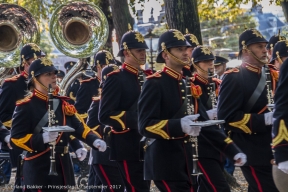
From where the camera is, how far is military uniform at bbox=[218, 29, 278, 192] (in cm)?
806

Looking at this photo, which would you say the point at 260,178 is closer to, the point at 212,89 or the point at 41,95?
the point at 212,89

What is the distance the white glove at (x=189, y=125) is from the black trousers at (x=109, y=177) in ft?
8.13

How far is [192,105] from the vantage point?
7965 mm

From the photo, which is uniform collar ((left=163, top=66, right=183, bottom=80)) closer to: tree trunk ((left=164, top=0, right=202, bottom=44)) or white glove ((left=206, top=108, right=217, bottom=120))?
white glove ((left=206, top=108, right=217, bottom=120))

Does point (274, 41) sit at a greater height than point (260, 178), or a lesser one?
greater

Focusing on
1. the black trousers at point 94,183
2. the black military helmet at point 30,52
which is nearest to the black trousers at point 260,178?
the black trousers at point 94,183

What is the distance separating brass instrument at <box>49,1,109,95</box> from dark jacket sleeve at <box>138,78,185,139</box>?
5803 mm

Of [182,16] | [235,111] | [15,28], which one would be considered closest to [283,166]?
[235,111]

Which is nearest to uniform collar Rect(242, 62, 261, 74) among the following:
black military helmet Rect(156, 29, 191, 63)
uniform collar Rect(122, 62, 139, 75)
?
black military helmet Rect(156, 29, 191, 63)

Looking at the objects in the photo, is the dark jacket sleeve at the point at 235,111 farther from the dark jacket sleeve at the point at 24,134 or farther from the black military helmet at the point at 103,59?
the black military helmet at the point at 103,59

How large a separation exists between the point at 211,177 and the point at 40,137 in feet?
6.25

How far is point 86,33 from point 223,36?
92.2 feet

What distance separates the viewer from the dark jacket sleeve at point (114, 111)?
9.14 m

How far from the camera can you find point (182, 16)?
1286 cm
